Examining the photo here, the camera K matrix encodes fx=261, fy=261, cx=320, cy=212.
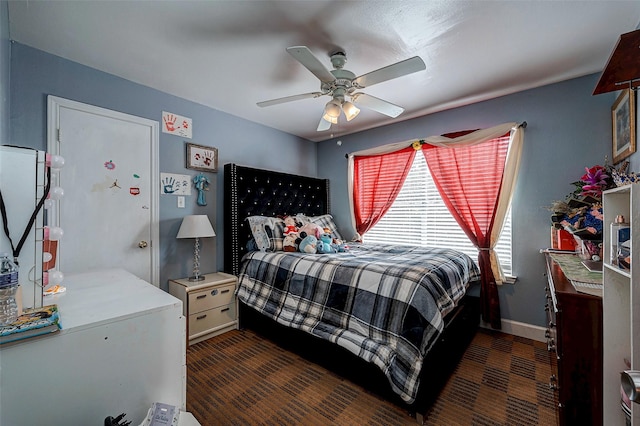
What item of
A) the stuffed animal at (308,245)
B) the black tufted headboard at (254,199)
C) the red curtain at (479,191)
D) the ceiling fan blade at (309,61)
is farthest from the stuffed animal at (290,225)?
the red curtain at (479,191)

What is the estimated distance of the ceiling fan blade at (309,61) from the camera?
148 cm

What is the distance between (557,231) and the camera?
88.9 inches

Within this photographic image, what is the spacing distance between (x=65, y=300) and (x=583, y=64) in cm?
387

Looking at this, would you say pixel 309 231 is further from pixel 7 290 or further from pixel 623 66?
pixel 623 66

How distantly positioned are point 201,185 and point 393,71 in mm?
2240

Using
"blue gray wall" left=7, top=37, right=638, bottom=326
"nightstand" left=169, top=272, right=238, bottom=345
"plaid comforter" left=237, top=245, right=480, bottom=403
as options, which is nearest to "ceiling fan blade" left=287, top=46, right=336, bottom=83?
"plaid comforter" left=237, top=245, right=480, bottom=403

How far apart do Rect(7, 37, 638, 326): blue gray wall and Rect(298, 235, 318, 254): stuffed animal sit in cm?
101

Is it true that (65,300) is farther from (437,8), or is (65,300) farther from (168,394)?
(437,8)

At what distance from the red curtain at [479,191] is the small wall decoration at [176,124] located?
287 cm

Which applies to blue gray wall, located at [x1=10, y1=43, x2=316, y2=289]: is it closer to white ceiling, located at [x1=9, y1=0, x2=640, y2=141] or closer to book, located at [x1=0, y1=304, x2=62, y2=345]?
white ceiling, located at [x1=9, y1=0, x2=640, y2=141]

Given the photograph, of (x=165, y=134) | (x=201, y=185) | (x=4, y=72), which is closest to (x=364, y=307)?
(x=201, y=185)

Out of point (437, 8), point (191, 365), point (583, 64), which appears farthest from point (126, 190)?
point (583, 64)

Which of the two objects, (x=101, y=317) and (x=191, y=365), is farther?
(x=191, y=365)

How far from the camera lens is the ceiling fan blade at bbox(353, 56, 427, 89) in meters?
1.60
